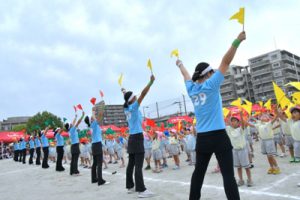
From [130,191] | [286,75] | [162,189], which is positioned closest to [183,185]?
[162,189]

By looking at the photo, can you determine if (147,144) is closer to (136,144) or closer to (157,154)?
(157,154)

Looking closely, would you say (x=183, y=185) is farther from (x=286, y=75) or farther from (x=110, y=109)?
(x=286, y=75)

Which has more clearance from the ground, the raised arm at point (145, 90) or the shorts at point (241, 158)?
the raised arm at point (145, 90)

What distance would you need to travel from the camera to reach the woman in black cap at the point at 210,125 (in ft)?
11.5

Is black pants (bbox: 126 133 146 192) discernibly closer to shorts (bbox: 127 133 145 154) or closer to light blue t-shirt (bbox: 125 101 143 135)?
shorts (bbox: 127 133 145 154)

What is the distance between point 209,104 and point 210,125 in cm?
25

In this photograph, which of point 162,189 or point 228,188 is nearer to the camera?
point 228,188

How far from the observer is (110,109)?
93.6m

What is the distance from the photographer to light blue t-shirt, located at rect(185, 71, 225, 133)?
3586 millimetres

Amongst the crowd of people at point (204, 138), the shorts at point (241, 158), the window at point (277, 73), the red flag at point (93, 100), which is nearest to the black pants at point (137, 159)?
the crowd of people at point (204, 138)

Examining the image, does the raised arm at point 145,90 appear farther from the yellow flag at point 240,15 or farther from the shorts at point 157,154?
the shorts at point 157,154

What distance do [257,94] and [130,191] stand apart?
93.5 m

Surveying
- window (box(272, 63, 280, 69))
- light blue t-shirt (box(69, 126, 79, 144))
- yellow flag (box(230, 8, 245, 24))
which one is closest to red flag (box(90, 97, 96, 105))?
light blue t-shirt (box(69, 126, 79, 144))

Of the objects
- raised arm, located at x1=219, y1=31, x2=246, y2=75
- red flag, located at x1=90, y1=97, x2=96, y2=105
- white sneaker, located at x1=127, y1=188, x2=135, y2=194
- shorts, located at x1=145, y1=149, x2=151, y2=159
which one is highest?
red flag, located at x1=90, y1=97, x2=96, y2=105
